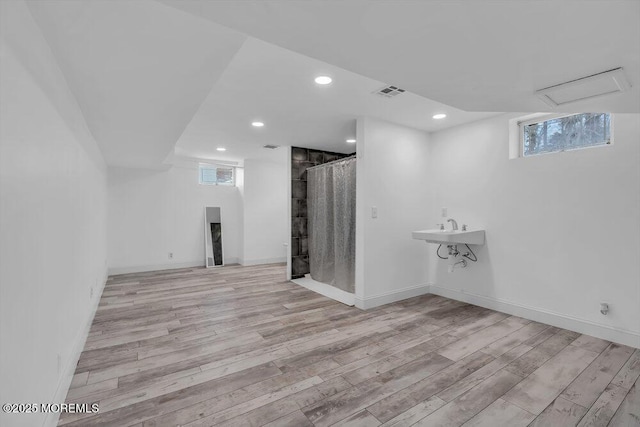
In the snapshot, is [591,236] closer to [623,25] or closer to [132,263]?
[623,25]

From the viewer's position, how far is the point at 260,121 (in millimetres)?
3635

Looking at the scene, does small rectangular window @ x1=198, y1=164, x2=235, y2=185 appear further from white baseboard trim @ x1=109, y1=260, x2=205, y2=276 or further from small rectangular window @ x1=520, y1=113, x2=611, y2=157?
small rectangular window @ x1=520, y1=113, x2=611, y2=157

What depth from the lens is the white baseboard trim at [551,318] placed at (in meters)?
2.62

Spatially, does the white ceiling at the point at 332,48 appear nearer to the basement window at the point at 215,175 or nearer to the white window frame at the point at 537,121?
the white window frame at the point at 537,121

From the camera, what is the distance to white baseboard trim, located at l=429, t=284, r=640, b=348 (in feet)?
8.59

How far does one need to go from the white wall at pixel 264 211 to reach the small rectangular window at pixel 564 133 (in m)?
4.25

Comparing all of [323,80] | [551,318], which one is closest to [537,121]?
[551,318]

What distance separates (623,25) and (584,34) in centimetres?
11

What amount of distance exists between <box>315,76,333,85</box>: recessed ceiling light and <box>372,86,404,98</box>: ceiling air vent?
1.68ft

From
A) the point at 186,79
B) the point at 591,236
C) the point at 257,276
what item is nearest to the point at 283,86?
the point at 186,79

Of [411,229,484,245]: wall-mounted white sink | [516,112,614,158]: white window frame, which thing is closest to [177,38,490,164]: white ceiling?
[516,112,614,158]: white window frame

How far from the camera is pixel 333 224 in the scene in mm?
4496

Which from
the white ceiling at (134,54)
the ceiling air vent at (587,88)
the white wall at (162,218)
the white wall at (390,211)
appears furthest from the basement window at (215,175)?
the ceiling air vent at (587,88)

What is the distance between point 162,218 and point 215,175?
1.47m
